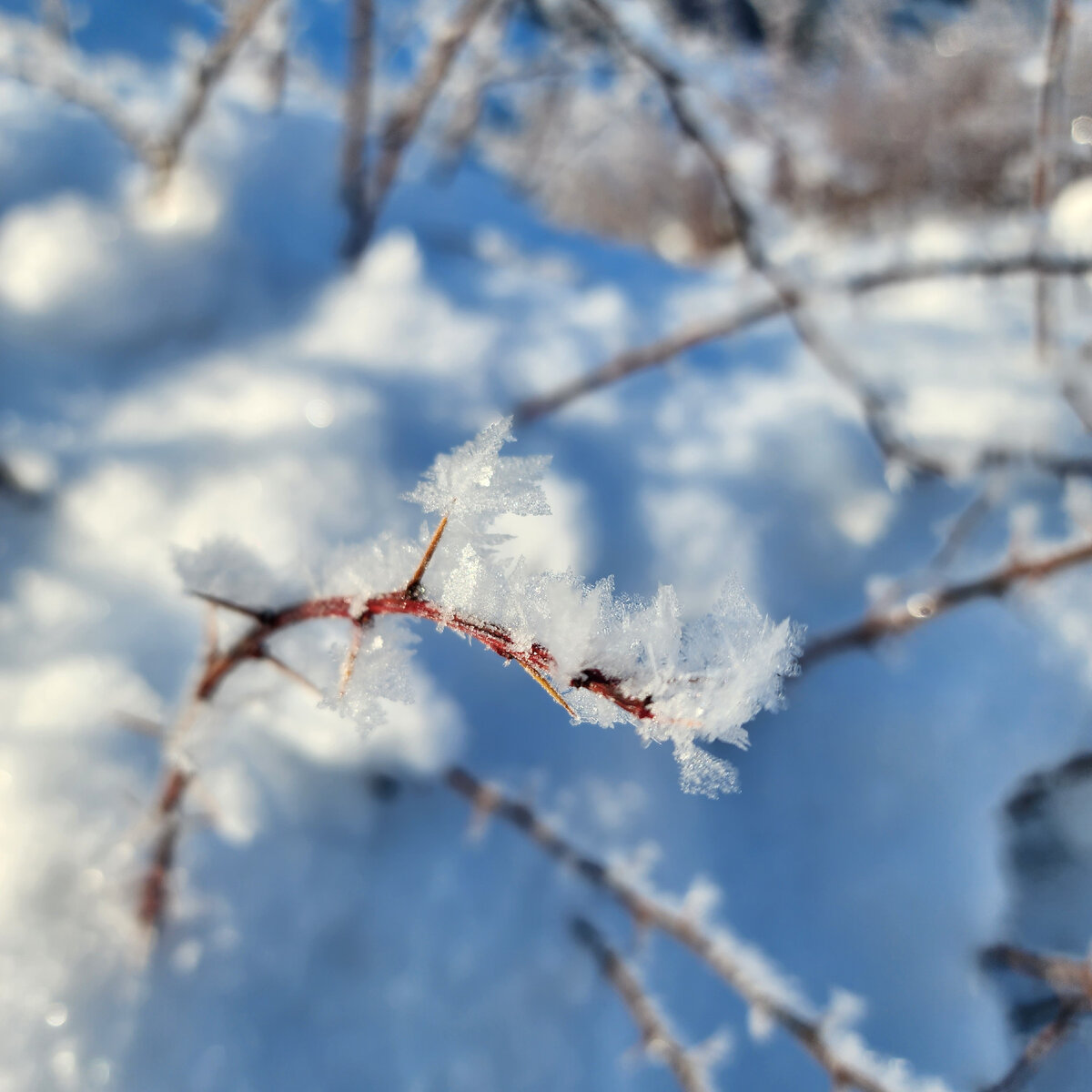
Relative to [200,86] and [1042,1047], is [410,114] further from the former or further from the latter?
[1042,1047]

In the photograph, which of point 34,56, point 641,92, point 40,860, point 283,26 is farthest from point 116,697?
point 641,92

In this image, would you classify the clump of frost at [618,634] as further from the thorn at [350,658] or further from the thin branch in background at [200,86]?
the thin branch in background at [200,86]

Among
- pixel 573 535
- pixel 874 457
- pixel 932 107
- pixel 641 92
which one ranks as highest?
pixel 932 107

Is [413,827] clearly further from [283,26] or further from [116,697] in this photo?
[283,26]

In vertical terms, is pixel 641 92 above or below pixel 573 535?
above

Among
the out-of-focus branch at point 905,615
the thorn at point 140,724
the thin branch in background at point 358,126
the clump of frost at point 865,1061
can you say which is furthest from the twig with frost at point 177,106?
the clump of frost at point 865,1061

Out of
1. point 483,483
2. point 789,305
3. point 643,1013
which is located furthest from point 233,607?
point 789,305
